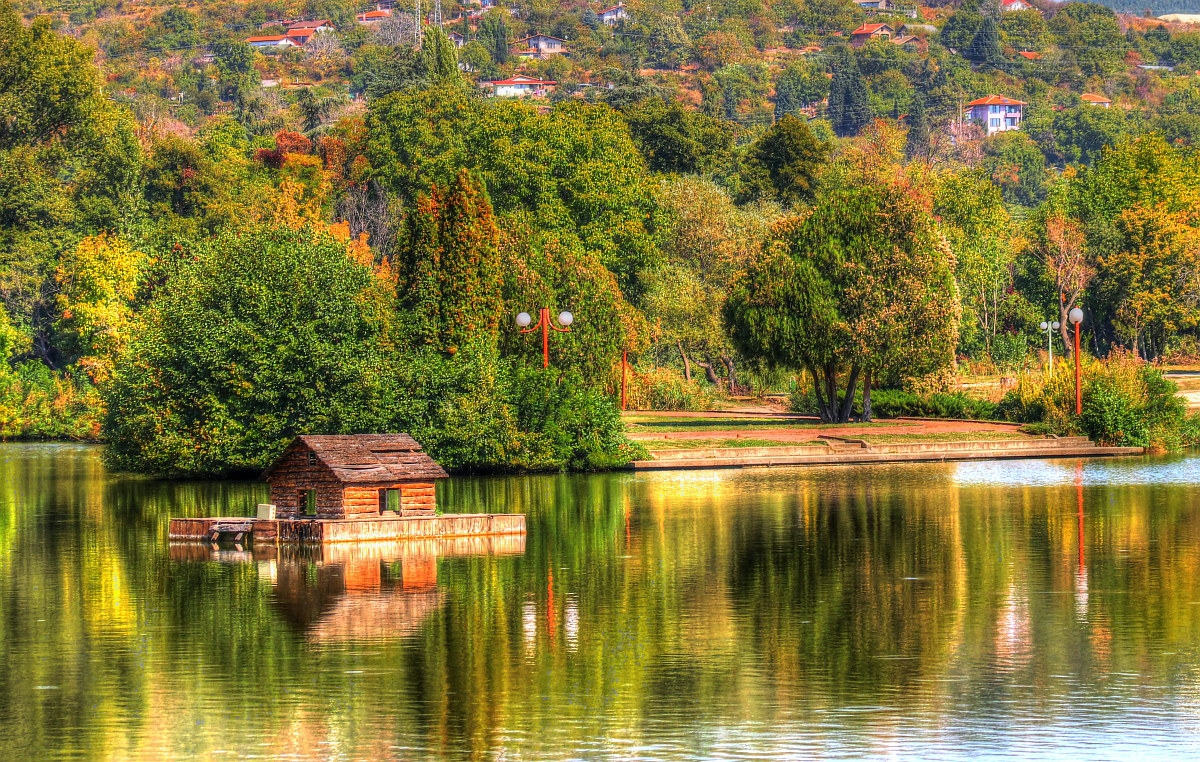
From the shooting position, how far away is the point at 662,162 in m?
120

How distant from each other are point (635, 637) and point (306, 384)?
28395 millimetres

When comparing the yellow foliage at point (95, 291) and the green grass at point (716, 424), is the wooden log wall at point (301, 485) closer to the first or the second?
the green grass at point (716, 424)

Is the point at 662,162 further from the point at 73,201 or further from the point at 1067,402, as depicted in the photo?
the point at 1067,402

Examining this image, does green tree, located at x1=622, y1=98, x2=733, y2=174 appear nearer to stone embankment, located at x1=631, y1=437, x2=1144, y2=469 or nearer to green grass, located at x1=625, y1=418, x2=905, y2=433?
green grass, located at x1=625, y1=418, x2=905, y2=433

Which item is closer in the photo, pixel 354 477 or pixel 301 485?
pixel 354 477

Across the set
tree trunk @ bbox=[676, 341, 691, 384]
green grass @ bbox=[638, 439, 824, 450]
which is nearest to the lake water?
green grass @ bbox=[638, 439, 824, 450]

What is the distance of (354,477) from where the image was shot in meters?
38.0

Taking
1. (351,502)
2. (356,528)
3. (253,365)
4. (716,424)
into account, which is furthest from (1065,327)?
(356,528)

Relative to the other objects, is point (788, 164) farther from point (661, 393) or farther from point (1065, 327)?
point (661, 393)

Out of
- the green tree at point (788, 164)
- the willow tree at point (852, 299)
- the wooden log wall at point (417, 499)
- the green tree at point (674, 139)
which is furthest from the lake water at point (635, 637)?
the green tree at point (674, 139)

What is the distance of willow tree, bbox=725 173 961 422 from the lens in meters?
67.1

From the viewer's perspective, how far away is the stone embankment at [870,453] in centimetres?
5962

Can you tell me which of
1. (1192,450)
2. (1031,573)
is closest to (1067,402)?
(1192,450)

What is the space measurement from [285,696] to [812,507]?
964 inches
